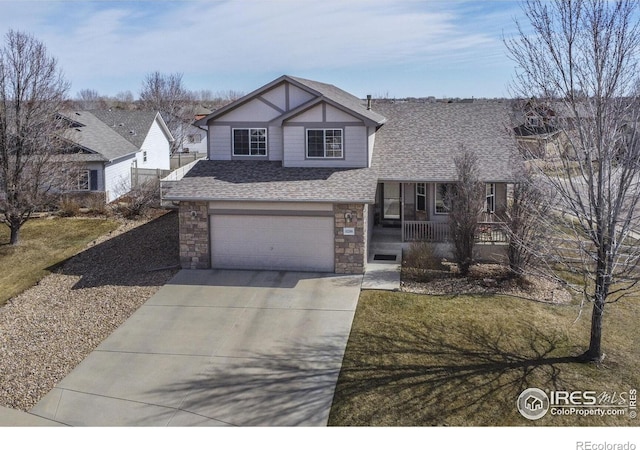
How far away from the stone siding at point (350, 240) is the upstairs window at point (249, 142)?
4.64m

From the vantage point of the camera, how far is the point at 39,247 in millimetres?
22641

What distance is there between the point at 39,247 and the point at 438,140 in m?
16.5

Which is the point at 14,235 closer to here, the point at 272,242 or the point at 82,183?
the point at 82,183

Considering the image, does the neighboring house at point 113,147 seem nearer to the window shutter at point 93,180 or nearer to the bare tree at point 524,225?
the window shutter at point 93,180

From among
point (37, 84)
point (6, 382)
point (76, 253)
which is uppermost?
point (37, 84)

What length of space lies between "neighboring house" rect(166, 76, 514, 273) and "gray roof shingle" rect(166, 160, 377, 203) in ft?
0.11

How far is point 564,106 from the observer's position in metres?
11.2

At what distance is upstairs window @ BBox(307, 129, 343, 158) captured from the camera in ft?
65.9

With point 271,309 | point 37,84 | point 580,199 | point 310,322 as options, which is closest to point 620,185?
point 580,199

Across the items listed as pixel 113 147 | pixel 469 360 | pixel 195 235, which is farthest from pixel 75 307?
pixel 113 147

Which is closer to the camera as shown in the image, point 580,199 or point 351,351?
point 580,199

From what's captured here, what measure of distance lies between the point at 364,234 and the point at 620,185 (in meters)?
8.56

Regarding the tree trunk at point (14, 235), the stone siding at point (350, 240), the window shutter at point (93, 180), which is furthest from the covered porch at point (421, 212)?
the window shutter at point (93, 180)

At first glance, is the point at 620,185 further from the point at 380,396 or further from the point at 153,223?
the point at 153,223
